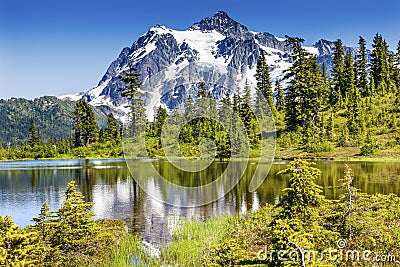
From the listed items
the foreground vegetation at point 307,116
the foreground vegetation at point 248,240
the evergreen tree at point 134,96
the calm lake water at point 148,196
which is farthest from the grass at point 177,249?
the evergreen tree at point 134,96

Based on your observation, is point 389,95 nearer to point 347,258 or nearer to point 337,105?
point 337,105

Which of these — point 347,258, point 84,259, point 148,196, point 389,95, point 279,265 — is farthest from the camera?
point 389,95

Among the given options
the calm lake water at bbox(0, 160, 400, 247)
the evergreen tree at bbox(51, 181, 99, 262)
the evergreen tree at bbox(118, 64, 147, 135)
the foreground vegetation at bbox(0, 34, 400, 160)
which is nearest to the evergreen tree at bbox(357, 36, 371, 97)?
the foreground vegetation at bbox(0, 34, 400, 160)

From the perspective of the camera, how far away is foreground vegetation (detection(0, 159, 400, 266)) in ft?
27.5

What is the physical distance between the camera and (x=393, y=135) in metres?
52.1

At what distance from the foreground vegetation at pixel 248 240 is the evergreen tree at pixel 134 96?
1404 inches

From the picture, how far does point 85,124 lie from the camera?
9206 cm

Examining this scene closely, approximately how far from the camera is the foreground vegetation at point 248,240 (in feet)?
27.5

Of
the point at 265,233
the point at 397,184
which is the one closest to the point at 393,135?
the point at 397,184

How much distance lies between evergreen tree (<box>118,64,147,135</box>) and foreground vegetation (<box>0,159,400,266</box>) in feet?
117

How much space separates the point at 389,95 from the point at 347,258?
6085 cm

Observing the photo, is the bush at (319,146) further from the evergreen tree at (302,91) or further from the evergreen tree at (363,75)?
the evergreen tree at (363,75)

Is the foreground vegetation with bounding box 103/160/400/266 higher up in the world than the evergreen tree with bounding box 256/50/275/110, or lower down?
lower down

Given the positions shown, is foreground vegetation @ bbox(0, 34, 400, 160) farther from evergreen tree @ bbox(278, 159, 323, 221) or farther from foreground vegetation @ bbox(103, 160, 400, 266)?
evergreen tree @ bbox(278, 159, 323, 221)
